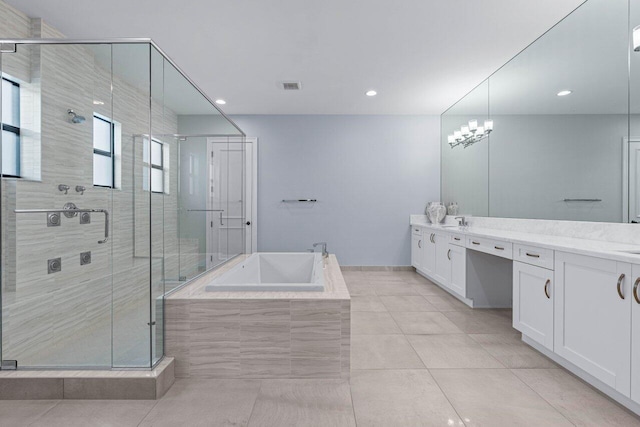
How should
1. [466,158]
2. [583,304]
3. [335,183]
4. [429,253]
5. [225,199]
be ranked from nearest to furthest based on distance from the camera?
A: [583,304]
[225,199]
[466,158]
[429,253]
[335,183]

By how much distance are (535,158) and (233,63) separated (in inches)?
125

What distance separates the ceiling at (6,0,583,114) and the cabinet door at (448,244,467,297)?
2.02 meters

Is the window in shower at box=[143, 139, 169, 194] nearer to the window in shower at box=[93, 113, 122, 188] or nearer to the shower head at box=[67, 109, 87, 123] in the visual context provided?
the window in shower at box=[93, 113, 122, 188]

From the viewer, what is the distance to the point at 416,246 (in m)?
4.88

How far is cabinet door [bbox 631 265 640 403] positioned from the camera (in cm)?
148

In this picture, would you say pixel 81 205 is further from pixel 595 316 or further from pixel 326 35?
pixel 595 316

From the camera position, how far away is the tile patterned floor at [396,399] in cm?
155

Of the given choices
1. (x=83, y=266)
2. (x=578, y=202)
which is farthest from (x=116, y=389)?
(x=578, y=202)

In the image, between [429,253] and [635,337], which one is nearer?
[635,337]

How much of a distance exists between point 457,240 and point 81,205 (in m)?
3.39

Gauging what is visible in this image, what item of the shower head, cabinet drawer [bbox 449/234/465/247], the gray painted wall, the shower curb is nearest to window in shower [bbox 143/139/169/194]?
the shower head

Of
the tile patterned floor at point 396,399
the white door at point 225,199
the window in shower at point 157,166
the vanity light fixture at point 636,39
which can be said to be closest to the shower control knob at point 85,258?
the window in shower at point 157,166

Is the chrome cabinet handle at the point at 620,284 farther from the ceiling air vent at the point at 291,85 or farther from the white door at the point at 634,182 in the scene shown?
the ceiling air vent at the point at 291,85

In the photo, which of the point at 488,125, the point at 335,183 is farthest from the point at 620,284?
the point at 335,183
